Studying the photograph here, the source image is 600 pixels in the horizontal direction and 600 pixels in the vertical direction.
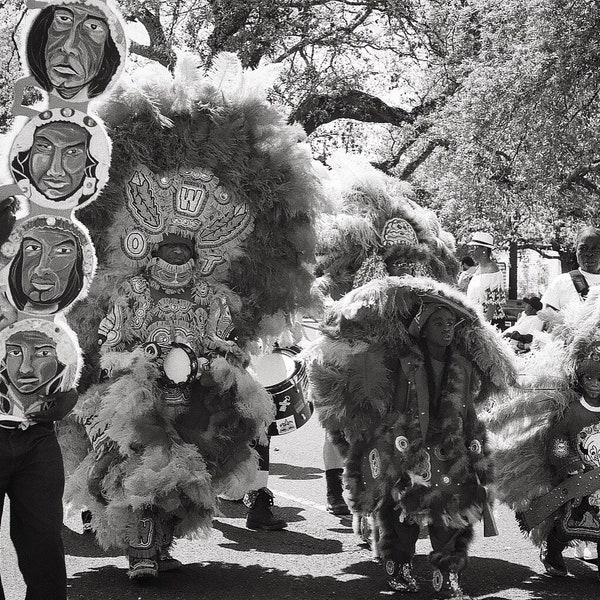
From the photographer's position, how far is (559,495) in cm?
535

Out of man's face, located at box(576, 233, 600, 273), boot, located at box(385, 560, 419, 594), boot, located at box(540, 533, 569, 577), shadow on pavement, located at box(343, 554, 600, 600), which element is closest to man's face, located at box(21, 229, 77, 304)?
boot, located at box(385, 560, 419, 594)

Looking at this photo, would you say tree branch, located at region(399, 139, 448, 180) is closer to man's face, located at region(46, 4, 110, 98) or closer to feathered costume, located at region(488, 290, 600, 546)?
feathered costume, located at region(488, 290, 600, 546)

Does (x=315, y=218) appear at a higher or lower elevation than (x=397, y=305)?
higher

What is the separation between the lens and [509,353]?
531 centimetres

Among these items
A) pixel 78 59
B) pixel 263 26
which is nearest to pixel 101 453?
pixel 78 59

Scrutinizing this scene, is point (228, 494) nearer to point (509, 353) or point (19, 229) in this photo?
point (509, 353)

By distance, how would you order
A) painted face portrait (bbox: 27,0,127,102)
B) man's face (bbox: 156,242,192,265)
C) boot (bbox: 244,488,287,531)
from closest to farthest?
painted face portrait (bbox: 27,0,127,102), man's face (bbox: 156,242,192,265), boot (bbox: 244,488,287,531)

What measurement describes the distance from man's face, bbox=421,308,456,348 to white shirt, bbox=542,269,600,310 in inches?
67.9

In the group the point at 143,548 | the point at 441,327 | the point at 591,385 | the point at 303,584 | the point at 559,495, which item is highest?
the point at 441,327

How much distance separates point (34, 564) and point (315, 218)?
9.62 feet

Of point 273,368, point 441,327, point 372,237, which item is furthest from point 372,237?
point 273,368

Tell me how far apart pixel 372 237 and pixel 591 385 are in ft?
5.24

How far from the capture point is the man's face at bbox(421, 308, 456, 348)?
5195 mm

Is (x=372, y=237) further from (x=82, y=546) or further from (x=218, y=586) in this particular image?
(x=82, y=546)
